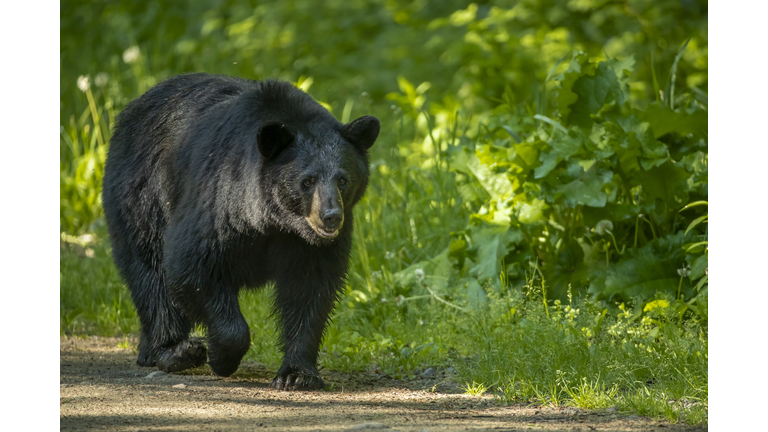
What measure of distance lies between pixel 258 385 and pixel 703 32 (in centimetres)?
757

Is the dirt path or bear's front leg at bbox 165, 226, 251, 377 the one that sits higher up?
bear's front leg at bbox 165, 226, 251, 377

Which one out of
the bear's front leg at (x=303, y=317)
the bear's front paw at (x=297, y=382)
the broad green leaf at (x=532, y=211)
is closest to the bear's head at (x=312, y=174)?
the bear's front leg at (x=303, y=317)

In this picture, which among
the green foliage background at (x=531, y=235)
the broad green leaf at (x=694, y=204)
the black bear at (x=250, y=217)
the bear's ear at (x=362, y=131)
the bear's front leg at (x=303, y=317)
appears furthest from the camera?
the broad green leaf at (x=694, y=204)

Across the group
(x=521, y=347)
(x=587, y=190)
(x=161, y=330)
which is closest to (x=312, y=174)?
(x=521, y=347)

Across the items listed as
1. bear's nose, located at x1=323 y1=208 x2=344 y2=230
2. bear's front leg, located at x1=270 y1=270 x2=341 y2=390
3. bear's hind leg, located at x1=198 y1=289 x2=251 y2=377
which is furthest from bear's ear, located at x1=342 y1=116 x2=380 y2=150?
bear's hind leg, located at x1=198 y1=289 x2=251 y2=377

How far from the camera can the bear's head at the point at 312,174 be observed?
3.88 metres

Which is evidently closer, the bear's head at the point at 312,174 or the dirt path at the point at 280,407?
the dirt path at the point at 280,407

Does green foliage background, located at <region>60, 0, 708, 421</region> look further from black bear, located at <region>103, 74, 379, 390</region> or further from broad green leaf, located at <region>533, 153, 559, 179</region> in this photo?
black bear, located at <region>103, 74, 379, 390</region>

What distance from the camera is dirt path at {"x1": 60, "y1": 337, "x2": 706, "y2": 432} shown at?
3248mm

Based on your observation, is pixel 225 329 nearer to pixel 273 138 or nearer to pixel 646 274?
pixel 273 138

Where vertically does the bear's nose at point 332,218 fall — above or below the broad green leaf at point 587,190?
below

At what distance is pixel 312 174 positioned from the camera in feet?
13.0

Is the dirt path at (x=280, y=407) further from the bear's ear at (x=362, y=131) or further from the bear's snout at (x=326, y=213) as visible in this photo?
the bear's ear at (x=362, y=131)

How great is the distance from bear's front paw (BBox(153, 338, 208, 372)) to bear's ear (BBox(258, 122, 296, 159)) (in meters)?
1.38
